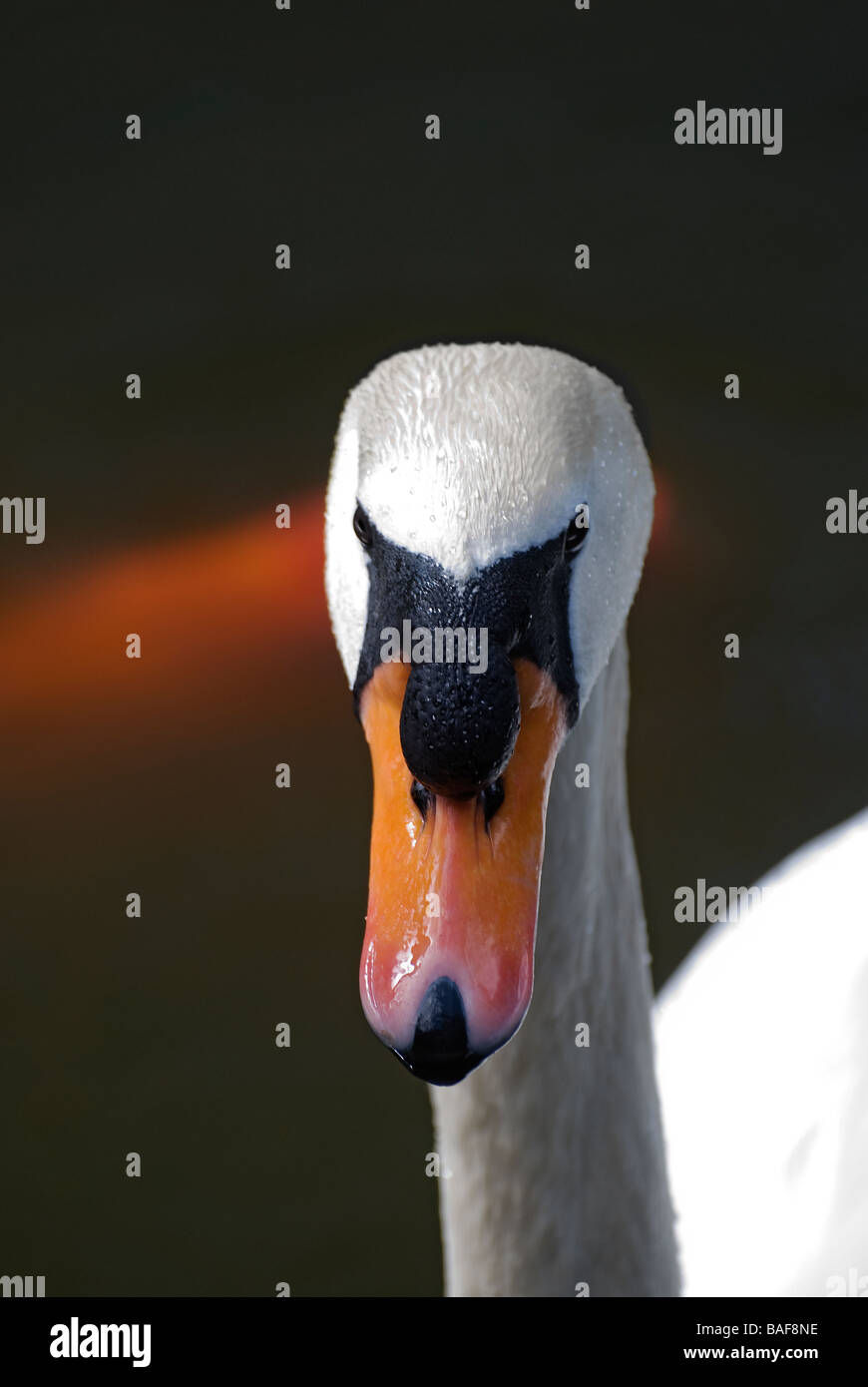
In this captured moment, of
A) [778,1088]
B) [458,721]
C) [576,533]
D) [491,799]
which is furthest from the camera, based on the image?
[778,1088]

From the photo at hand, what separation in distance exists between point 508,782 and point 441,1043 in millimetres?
272

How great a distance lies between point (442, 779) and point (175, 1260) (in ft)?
7.18

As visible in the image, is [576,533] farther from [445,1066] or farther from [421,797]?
[445,1066]

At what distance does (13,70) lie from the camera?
528 centimetres

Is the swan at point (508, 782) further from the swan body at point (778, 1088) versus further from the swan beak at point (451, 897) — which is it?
the swan body at point (778, 1088)

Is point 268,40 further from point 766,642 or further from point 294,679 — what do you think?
point 766,642

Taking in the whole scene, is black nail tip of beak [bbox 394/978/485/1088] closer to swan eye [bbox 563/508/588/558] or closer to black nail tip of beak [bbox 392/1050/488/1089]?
black nail tip of beak [bbox 392/1050/488/1089]

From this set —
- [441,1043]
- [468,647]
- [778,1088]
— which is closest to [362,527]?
[468,647]

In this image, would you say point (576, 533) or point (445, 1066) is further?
point (576, 533)

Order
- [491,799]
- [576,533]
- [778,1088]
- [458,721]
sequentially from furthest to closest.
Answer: [778,1088] → [576,533] → [491,799] → [458,721]

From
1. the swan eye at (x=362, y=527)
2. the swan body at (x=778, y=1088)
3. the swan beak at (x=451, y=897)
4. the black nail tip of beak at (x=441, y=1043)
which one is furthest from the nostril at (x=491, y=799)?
the swan body at (x=778, y=1088)

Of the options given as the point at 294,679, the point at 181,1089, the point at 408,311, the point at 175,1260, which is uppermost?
the point at 408,311

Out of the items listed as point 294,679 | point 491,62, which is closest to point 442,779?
point 294,679

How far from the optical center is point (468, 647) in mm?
1419
